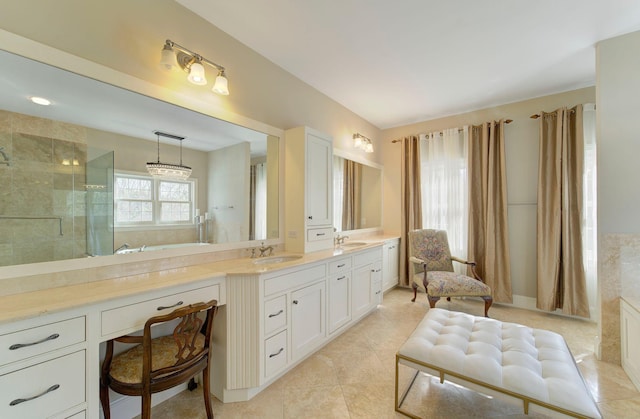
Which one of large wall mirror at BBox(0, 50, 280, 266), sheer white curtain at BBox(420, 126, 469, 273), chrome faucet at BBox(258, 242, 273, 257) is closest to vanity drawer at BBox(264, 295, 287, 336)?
chrome faucet at BBox(258, 242, 273, 257)

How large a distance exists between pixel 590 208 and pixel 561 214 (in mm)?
272

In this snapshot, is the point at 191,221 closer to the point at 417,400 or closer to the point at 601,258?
the point at 417,400

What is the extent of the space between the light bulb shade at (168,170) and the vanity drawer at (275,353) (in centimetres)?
132

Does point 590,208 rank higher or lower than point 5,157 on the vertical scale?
lower

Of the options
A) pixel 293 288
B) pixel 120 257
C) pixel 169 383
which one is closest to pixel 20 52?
pixel 120 257

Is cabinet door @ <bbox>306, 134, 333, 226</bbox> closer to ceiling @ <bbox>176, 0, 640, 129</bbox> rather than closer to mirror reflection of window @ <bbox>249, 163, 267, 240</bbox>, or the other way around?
mirror reflection of window @ <bbox>249, 163, 267, 240</bbox>

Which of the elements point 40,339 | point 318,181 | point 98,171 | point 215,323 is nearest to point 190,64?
point 98,171

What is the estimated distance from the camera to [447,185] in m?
3.67

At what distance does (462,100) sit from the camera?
3287mm

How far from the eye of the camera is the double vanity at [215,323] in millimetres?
977

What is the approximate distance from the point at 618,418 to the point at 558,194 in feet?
7.33

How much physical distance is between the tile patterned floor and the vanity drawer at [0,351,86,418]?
69 centimetres

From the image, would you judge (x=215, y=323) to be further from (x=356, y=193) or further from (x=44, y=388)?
(x=356, y=193)

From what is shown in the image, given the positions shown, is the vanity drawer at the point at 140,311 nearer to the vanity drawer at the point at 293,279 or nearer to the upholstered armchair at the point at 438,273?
the vanity drawer at the point at 293,279
